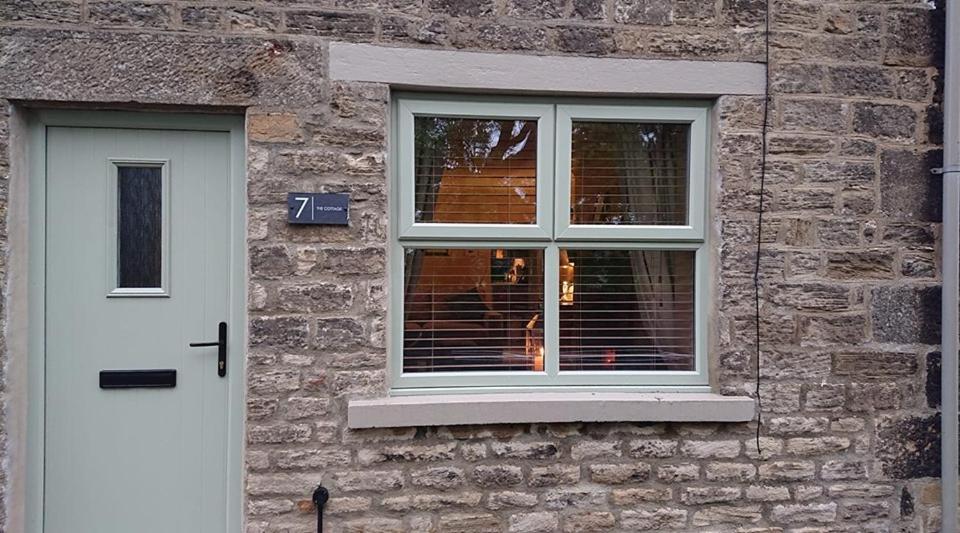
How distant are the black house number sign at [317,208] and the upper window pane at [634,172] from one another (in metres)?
1.25

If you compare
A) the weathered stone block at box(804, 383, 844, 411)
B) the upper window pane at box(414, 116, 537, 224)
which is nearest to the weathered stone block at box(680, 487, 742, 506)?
the weathered stone block at box(804, 383, 844, 411)

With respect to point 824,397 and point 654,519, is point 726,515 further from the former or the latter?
point 824,397

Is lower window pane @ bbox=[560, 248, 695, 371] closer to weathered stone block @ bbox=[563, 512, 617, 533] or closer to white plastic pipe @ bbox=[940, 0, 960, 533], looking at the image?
weathered stone block @ bbox=[563, 512, 617, 533]

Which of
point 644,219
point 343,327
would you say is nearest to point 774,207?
point 644,219

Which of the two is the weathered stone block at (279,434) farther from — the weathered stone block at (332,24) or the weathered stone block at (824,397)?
the weathered stone block at (824,397)

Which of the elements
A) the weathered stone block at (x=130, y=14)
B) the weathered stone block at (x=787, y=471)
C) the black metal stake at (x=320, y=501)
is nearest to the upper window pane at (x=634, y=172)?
the weathered stone block at (x=787, y=471)

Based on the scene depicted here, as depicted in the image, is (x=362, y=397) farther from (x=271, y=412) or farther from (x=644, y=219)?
(x=644, y=219)

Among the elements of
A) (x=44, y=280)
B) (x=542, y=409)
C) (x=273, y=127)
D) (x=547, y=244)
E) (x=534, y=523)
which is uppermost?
(x=273, y=127)

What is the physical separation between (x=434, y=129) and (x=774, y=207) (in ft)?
5.83

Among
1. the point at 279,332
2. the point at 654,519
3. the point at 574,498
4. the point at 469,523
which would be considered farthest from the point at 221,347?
the point at 654,519

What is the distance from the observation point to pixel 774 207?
9.96ft

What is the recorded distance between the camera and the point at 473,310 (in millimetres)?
3143

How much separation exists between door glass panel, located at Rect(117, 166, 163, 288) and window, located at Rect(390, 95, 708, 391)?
1.16 metres

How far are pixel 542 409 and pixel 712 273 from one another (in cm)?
112
